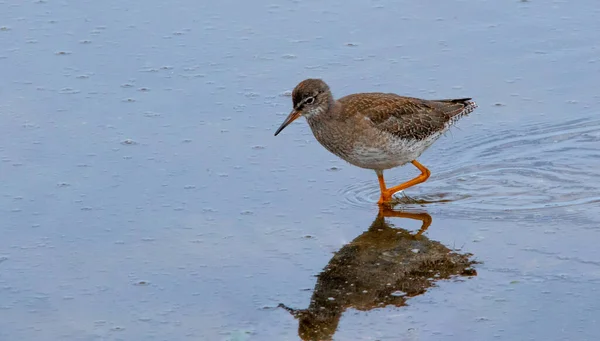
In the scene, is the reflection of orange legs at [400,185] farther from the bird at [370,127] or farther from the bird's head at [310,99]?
the bird's head at [310,99]

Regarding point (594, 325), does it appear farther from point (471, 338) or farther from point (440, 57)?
point (440, 57)

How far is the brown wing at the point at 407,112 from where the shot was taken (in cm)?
984

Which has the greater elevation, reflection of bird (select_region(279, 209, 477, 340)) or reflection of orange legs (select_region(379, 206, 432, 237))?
reflection of bird (select_region(279, 209, 477, 340))

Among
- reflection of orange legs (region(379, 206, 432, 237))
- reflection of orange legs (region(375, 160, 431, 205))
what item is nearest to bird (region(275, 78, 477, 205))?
reflection of orange legs (region(375, 160, 431, 205))

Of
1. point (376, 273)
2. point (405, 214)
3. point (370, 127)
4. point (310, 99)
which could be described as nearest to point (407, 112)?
point (370, 127)

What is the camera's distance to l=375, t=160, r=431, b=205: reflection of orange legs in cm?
980

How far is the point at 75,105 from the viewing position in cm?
1109

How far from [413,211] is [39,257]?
127 inches

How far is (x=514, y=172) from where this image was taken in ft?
33.1

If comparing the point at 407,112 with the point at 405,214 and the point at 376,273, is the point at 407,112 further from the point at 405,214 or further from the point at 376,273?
the point at 376,273

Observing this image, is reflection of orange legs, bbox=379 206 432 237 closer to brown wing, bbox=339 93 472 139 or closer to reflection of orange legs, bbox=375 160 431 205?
reflection of orange legs, bbox=375 160 431 205

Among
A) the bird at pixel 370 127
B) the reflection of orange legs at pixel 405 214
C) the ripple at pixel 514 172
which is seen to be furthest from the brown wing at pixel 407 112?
the reflection of orange legs at pixel 405 214

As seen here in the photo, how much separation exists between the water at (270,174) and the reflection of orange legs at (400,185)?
0.10m

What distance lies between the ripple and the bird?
24 cm
